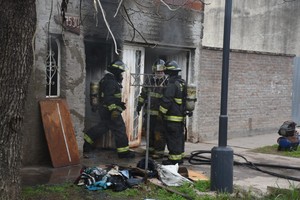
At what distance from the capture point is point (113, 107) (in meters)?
8.22

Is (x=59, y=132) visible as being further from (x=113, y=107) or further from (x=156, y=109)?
(x=156, y=109)

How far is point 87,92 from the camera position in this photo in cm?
892

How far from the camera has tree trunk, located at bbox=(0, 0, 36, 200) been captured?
434cm

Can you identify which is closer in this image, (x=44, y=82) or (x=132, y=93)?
(x=44, y=82)

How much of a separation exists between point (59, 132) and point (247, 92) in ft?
21.0

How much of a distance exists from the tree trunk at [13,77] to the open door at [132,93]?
479 cm

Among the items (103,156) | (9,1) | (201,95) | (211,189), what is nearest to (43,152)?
(103,156)

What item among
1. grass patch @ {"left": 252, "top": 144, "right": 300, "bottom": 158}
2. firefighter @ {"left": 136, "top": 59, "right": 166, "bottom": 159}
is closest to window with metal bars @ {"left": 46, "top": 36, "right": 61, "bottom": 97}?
firefighter @ {"left": 136, "top": 59, "right": 166, "bottom": 159}

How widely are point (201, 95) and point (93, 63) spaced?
3.29 meters

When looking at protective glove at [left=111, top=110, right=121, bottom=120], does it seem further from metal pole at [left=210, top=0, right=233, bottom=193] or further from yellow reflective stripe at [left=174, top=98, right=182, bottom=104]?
metal pole at [left=210, top=0, right=233, bottom=193]

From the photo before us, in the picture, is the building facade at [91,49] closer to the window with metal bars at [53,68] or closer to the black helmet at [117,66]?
the window with metal bars at [53,68]

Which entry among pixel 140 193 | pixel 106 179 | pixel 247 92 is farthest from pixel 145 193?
pixel 247 92

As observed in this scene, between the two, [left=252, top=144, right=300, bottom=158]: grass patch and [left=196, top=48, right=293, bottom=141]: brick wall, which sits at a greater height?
[left=196, top=48, right=293, bottom=141]: brick wall

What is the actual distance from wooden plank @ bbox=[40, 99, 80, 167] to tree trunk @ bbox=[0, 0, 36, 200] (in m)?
2.91
